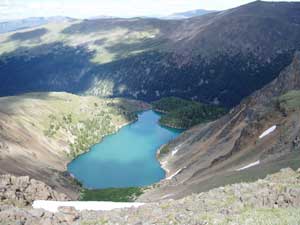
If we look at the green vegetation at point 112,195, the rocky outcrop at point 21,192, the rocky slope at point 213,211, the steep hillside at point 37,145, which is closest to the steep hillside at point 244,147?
the green vegetation at point 112,195

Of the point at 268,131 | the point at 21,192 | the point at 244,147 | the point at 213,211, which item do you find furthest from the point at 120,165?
the point at 213,211

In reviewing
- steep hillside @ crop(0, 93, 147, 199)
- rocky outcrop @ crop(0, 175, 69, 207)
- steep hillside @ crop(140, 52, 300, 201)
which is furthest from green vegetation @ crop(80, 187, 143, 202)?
rocky outcrop @ crop(0, 175, 69, 207)

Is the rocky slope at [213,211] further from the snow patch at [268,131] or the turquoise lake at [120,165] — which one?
the turquoise lake at [120,165]

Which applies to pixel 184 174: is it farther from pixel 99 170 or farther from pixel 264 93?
pixel 99 170

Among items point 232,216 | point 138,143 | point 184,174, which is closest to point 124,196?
point 184,174

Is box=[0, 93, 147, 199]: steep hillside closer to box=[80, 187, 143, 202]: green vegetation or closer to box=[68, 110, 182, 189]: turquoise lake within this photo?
box=[80, 187, 143, 202]: green vegetation
